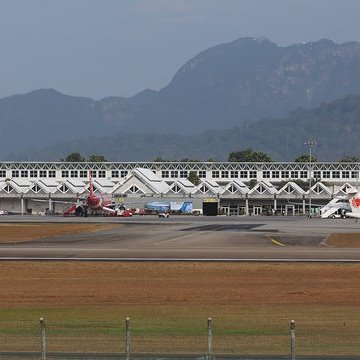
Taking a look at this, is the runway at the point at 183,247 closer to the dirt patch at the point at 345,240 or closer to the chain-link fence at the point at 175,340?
the dirt patch at the point at 345,240

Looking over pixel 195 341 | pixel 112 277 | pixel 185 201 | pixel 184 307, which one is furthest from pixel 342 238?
pixel 185 201

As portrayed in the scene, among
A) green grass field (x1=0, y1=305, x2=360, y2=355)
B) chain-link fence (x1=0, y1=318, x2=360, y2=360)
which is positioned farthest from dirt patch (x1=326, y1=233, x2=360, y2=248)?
chain-link fence (x1=0, y1=318, x2=360, y2=360)

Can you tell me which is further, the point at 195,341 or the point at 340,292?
the point at 340,292

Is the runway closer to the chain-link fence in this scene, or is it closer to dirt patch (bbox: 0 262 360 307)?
dirt patch (bbox: 0 262 360 307)

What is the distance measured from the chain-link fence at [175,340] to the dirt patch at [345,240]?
40.4 m

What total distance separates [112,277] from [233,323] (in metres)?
16.2

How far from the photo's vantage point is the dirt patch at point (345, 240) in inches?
2808

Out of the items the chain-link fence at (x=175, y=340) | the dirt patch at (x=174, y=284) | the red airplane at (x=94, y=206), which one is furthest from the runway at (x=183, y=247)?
the red airplane at (x=94, y=206)

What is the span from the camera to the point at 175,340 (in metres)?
27.4

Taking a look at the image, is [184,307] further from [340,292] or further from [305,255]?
[305,255]

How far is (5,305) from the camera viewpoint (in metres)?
37.0

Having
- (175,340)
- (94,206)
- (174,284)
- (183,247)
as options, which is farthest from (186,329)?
(94,206)

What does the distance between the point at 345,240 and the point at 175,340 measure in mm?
52027

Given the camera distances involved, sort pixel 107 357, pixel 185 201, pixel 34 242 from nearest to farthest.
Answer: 1. pixel 107 357
2. pixel 34 242
3. pixel 185 201
